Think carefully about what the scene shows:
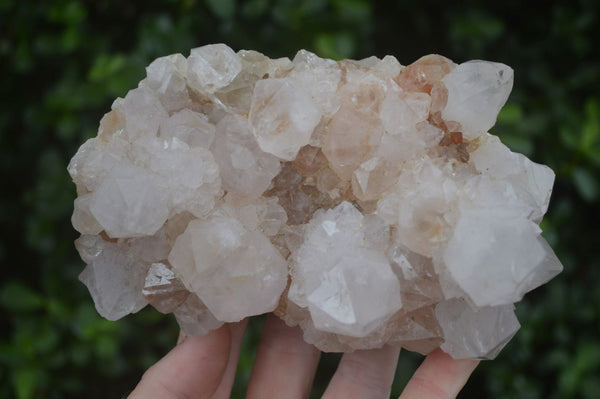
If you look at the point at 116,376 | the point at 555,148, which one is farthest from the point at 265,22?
the point at 116,376

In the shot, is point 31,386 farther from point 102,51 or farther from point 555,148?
point 555,148

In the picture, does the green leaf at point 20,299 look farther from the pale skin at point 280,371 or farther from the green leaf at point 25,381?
the pale skin at point 280,371

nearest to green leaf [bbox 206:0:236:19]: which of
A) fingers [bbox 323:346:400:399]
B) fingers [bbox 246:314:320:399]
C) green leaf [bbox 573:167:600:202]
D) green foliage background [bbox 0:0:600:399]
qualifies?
green foliage background [bbox 0:0:600:399]

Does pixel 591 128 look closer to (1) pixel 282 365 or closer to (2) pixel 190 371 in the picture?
(1) pixel 282 365

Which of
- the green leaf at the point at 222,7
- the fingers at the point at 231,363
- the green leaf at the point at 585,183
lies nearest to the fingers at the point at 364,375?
the fingers at the point at 231,363

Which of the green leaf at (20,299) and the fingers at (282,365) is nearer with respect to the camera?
the fingers at (282,365)

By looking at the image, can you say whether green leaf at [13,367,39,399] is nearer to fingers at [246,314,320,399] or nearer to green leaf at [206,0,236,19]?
fingers at [246,314,320,399]
